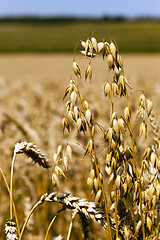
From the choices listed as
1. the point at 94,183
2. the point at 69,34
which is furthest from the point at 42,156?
the point at 69,34

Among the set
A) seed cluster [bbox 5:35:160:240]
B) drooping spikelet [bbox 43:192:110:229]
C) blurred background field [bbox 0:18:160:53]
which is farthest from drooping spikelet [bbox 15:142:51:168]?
blurred background field [bbox 0:18:160:53]

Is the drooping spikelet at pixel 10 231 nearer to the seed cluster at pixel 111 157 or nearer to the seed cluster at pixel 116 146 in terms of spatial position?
the seed cluster at pixel 111 157

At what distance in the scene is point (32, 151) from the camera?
111 cm

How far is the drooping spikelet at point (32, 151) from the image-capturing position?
110 cm

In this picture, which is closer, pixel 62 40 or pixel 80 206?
pixel 80 206

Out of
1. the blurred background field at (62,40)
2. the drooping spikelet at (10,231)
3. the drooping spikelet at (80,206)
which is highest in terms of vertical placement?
the blurred background field at (62,40)

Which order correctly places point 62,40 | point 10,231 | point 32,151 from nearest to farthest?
point 10,231 → point 32,151 → point 62,40

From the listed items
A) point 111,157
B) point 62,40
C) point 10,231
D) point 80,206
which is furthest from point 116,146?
point 62,40

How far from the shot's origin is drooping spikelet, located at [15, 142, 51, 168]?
3.61 feet

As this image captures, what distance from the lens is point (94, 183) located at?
1.04m

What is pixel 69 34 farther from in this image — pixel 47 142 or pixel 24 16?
pixel 47 142

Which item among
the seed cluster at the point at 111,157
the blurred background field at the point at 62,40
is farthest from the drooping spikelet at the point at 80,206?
the blurred background field at the point at 62,40

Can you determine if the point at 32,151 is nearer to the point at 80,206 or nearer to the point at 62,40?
the point at 80,206

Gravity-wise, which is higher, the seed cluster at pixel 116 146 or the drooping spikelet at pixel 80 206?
the seed cluster at pixel 116 146
